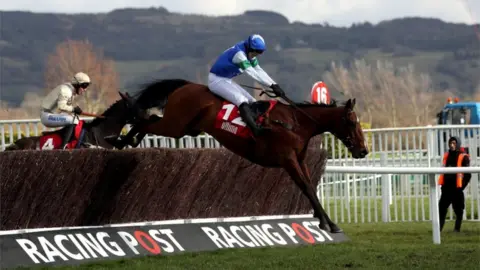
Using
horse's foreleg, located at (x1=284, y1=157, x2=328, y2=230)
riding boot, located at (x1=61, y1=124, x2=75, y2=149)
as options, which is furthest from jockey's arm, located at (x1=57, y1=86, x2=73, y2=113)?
horse's foreleg, located at (x1=284, y1=157, x2=328, y2=230)

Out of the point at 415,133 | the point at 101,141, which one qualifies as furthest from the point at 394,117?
the point at 101,141

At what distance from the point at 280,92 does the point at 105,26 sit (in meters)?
88.8

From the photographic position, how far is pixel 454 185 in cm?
1488

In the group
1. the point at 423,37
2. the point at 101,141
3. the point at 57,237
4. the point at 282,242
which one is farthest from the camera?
the point at 423,37

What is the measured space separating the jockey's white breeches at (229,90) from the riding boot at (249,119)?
9 cm

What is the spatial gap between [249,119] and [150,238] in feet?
5.43

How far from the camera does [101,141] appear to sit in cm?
1402

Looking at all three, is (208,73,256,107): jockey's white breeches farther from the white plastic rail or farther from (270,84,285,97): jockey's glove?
the white plastic rail

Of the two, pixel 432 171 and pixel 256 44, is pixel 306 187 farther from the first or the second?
pixel 432 171

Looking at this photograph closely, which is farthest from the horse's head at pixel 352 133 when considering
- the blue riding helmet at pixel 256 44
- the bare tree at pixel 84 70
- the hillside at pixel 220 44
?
the hillside at pixel 220 44

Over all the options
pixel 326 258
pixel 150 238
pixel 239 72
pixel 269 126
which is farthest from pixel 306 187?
pixel 150 238

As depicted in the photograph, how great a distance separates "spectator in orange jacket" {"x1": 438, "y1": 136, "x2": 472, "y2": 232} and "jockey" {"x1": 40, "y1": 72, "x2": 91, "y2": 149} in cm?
446

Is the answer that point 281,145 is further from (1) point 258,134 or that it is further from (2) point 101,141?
(2) point 101,141

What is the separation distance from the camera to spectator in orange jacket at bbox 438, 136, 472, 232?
14.7m
